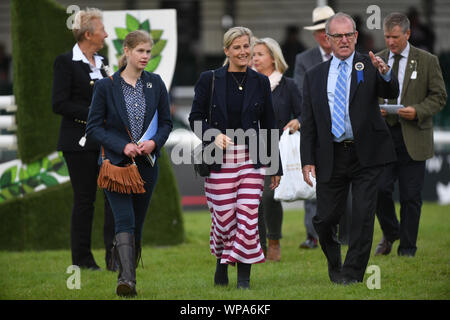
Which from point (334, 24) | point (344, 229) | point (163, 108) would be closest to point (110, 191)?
point (163, 108)

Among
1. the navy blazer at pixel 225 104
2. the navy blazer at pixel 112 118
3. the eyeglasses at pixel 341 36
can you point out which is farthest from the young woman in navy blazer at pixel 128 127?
the eyeglasses at pixel 341 36

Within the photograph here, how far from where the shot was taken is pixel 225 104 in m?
6.12

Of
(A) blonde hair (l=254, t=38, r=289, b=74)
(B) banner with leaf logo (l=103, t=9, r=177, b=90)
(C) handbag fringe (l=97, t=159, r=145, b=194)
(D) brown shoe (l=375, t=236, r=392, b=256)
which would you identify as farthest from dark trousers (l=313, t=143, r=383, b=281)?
(B) banner with leaf logo (l=103, t=9, r=177, b=90)

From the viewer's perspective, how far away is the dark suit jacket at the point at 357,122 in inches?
246

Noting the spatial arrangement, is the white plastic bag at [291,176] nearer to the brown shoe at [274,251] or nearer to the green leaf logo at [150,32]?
the brown shoe at [274,251]

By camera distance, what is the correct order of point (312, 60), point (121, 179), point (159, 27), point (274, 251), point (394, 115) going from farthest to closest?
point (312, 60), point (159, 27), point (274, 251), point (394, 115), point (121, 179)

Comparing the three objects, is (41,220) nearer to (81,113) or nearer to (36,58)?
(36,58)

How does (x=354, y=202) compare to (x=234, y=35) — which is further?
(x=354, y=202)

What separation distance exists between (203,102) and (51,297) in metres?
1.78

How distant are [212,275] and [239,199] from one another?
1.20m

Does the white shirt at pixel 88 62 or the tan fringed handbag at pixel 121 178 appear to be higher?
the white shirt at pixel 88 62

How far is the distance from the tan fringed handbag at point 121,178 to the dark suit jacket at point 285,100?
243cm

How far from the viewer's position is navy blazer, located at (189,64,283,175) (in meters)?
6.12

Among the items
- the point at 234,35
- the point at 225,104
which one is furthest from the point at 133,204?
the point at 234,35
